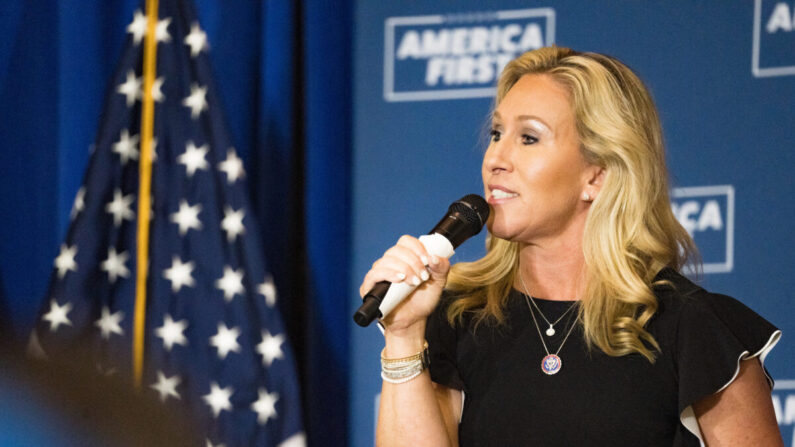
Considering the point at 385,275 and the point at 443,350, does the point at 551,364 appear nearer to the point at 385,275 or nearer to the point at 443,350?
the point at 443,350

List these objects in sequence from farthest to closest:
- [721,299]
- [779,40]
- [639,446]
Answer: [779,40], [721,299], [639,446]

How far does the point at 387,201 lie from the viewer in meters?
3.25

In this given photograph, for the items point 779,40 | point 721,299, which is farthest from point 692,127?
point 721,299

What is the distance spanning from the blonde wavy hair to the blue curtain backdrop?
1211mm

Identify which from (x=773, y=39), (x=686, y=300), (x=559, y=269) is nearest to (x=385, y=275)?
(x=559, y=269)

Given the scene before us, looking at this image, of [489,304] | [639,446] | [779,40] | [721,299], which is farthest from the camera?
[779,40]

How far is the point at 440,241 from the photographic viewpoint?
1755mm

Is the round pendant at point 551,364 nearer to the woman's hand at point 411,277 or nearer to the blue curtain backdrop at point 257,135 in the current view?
the woman's hand at point 411,277

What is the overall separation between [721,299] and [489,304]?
Answer: 0.49 meters

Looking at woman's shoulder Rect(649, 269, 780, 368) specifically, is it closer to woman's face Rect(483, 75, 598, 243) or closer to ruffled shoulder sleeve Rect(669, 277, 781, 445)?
ruffled shoulder sleeve Rect(669, 277, 781, 445)

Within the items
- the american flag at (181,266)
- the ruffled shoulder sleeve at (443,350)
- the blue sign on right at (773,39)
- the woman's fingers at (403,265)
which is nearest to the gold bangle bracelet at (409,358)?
the ruffled shoulder sleeve at (443,350)

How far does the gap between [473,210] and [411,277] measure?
24 centimetres

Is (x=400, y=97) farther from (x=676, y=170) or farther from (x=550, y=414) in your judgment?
(x=550, y=414)

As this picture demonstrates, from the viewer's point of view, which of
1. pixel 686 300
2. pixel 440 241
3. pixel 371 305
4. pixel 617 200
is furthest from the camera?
pixel 617 200
